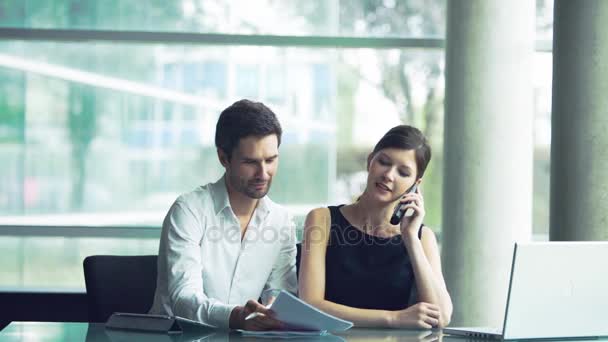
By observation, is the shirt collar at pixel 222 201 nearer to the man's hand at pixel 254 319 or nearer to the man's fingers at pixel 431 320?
the man's hand at pixel 254 319

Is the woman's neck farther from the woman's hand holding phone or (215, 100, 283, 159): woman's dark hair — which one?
(215, 100, 283, 159): woman's dark hair

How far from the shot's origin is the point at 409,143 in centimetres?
337

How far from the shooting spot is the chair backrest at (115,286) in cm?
342

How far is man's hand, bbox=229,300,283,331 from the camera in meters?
2.73

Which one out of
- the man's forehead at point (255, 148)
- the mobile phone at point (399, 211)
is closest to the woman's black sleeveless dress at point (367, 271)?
the mobile phone at point (399, 211)

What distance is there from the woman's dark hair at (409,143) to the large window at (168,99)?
8.93 feet

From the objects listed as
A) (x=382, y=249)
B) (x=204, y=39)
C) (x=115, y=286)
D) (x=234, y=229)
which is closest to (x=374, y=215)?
(x=382, y=249)

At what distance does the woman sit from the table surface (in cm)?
31

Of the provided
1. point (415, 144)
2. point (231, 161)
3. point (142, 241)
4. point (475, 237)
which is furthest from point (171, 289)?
point (142, 241)

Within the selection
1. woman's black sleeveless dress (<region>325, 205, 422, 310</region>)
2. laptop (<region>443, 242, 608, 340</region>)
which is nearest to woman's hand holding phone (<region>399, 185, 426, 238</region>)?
woman's black sleeveless dress (<region>325, 205, 422, 310</region>)

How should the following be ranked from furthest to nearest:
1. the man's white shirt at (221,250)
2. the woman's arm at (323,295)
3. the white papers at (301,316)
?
1. the man's white shirt at (221,250)
2. the woman's arm at (323,295)
3. the white papers at (301,316)

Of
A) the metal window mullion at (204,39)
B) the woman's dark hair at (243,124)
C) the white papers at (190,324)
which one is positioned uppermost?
the metal window mullion at (204,39)

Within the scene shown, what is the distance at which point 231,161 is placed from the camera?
3.25 m
